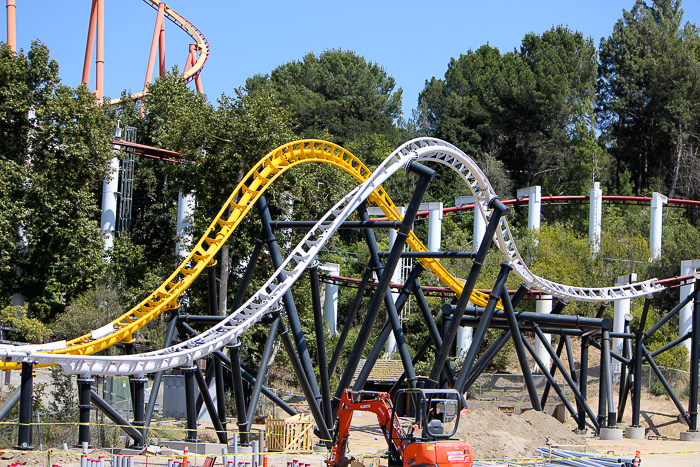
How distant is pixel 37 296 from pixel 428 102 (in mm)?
44809

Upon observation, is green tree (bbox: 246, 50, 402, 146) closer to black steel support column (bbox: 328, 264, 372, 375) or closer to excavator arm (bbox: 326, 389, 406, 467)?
black steel support column (bbox: 328, 264, 372, 375)

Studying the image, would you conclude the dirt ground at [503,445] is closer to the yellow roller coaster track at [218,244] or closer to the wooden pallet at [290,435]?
the wooden pallet at [290,435]

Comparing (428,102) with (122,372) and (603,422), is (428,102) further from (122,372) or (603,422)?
(122,372)

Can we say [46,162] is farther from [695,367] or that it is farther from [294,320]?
[695,367]

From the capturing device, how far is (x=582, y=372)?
23766 mm

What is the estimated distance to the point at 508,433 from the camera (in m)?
16.6

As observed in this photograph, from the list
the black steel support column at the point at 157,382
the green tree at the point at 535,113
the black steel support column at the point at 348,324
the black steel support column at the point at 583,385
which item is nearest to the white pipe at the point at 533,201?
the green tree at the point at 535,113

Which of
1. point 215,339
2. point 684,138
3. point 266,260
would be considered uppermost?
point 684,138

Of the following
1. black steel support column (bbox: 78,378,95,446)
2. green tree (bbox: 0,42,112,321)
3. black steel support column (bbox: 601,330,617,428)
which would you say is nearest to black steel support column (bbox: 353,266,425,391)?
black steel support column (bbox: 78,378,95,446)

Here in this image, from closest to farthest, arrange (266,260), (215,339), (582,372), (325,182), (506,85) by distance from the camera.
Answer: (215,339), (582,372), (266,260), (325,182), (506,85)

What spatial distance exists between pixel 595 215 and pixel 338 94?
3050cm

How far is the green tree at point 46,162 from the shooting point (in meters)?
28.4

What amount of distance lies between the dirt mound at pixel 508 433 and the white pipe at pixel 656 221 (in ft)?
74.6

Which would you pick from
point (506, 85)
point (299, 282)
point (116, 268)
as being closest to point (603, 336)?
point (299, 282)
